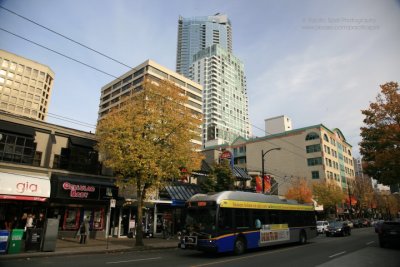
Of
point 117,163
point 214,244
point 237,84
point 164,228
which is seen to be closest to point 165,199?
point 164,228

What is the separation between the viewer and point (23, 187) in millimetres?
18750

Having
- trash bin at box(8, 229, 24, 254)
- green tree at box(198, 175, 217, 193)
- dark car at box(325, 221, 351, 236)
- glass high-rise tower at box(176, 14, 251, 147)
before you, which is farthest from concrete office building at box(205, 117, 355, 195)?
glass high-rise tower at box(176, 14, 251, 147)

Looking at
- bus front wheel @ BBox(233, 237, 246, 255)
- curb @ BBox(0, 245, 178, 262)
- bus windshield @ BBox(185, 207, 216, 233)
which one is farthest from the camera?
bus front wheel @ BBox(233, 237, 246, 255)

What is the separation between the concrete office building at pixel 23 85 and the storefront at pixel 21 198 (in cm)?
8166

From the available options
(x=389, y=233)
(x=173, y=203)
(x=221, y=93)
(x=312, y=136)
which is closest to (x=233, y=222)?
(x=389, y=233)

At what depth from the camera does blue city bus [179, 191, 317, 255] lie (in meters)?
14.6

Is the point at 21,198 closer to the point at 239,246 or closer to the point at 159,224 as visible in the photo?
the point at 159,224

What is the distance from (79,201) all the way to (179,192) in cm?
1006

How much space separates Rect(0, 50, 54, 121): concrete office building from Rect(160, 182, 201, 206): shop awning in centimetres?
7905

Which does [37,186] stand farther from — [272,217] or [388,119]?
[388,119]

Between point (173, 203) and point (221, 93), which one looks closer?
point (173, 203)

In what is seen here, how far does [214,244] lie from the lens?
14.1 metres

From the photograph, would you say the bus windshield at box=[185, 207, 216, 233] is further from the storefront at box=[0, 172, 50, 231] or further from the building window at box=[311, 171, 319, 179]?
the building window at box=[311, 171, 319, 179]

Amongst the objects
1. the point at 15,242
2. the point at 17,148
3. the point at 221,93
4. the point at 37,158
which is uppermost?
the point at 221,93
